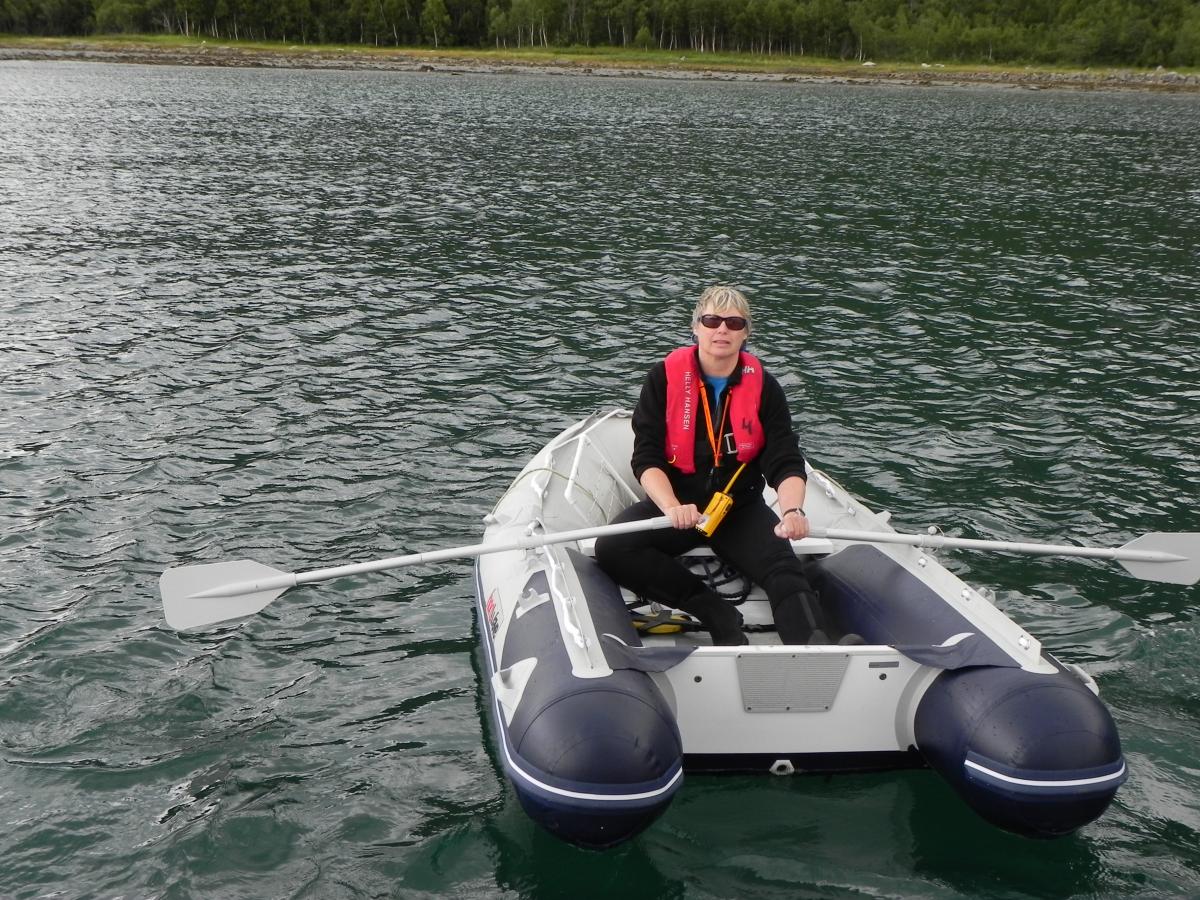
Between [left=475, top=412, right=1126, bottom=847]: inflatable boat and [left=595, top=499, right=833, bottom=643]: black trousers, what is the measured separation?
0.17 metres

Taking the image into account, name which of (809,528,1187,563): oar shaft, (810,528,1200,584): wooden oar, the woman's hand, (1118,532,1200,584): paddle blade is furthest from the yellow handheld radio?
(1118,532,1200,584): paddle blade

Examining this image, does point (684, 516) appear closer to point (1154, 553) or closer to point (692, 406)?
point (692, 406)

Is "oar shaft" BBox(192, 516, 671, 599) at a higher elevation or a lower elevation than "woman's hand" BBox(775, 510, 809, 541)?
lower

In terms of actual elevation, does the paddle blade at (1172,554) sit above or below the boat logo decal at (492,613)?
above

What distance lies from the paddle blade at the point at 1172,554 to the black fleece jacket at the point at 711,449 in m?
2.33

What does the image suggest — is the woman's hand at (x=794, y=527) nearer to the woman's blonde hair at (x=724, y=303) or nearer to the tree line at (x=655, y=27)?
the woman's blonde hair at (x=724, y=303)

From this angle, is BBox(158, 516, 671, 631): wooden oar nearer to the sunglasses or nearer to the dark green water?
the dark green water

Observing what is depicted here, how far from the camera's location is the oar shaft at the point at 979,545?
621cm

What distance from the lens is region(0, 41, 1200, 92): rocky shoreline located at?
9562 centimetres

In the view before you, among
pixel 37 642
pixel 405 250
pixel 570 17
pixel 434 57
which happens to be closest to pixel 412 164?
pixel 405 250

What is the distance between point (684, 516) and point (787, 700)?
1266mm

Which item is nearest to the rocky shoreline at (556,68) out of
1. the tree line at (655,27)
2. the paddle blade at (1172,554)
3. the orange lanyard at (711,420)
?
the tree line at (655,27)

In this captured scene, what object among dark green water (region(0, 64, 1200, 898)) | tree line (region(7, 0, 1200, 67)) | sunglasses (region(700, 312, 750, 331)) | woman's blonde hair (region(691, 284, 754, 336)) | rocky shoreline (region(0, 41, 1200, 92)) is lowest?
dark green water (region(0, 64, 1200, 898))

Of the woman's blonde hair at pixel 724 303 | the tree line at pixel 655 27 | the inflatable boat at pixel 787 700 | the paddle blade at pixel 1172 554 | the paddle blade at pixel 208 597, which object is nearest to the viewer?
the inflatable boat at pixel 787 700
